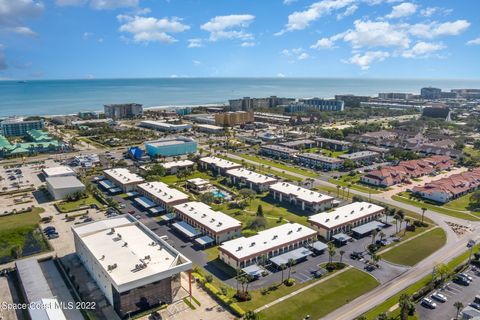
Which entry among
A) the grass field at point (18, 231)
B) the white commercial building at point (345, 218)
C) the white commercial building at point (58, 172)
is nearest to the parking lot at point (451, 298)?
the white commercial building at point (345, 218)

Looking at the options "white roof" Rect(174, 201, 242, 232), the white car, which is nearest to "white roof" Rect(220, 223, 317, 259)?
"white roof" Rect(174, 201, 242, 232)

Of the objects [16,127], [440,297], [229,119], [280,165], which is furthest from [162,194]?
[16,127]

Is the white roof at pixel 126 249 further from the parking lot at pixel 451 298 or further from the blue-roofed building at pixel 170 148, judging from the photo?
the blue-roofed building at pixel 170 148

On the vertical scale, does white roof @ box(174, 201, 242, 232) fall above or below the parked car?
above

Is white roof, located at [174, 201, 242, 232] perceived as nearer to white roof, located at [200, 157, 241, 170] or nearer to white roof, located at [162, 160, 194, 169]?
white roof, located at [200, 157, 241, 170]

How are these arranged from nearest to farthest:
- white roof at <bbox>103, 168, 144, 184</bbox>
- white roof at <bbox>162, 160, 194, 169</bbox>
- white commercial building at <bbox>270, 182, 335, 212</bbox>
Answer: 1. white commercial building at <bbox>270, 182, 335, 212</bbox>
2. white roof at <bbox>103, 168, 144, 184</bbox>
3. white roof at <bbox>162, 160, 194, 169</bbox>

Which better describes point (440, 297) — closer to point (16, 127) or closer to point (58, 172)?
point (58, 172)

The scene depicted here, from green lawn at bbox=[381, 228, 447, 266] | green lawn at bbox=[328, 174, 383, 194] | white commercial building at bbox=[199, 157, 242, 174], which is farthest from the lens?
white commercial building at bbox=[199, 157, 242, 174]

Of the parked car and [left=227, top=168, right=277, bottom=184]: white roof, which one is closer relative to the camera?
the parked car
